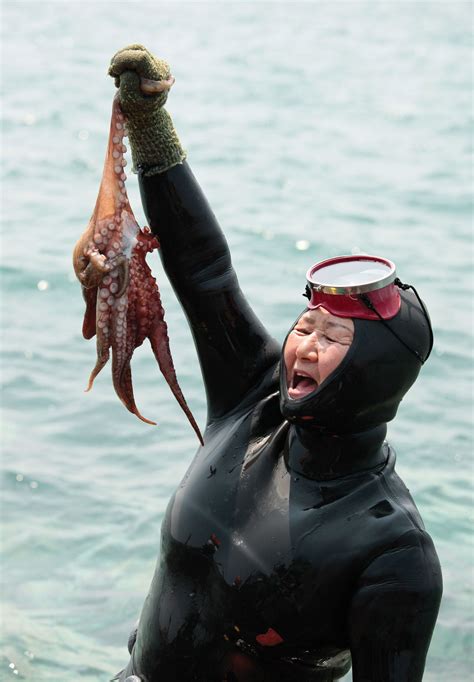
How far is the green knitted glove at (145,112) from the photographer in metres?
2.71

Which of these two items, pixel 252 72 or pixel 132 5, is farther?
pixel 132 5

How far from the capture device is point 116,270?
2799 millimetres

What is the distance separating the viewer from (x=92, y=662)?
458 cm

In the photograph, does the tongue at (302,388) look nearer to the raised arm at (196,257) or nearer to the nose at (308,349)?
the nose at (308,349)

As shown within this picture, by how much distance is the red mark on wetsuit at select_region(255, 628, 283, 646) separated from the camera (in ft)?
8.86

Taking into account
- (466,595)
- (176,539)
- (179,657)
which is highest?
(176,539)

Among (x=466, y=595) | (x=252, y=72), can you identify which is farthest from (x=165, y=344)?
(x=252, y=72)

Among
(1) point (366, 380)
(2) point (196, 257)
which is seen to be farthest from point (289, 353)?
(2) point (196, 257)

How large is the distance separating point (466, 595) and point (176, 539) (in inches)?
97.6

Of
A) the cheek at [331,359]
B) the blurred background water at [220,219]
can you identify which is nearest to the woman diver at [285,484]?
the cheek at [331,359]

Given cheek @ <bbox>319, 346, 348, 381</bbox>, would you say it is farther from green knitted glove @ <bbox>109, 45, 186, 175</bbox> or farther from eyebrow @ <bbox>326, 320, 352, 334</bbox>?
green knitted glove @ <bbox>109, 45, 186, 175</bbox>

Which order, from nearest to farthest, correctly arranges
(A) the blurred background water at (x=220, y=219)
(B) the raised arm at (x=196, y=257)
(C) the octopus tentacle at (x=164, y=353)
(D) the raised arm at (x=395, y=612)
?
(D) the raised arm at (x=395, y=612) < (B) the raised arm at (x=196, y=257) < (C) the octopus tentacle at (x=164, y=353) < (A) the blurred background water at (x=220, y=219)

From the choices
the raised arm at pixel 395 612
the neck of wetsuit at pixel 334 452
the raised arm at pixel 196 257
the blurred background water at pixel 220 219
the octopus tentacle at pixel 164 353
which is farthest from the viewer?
the blurred background water at pixel 220 219

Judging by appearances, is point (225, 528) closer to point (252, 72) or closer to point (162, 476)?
point (162, 476)
